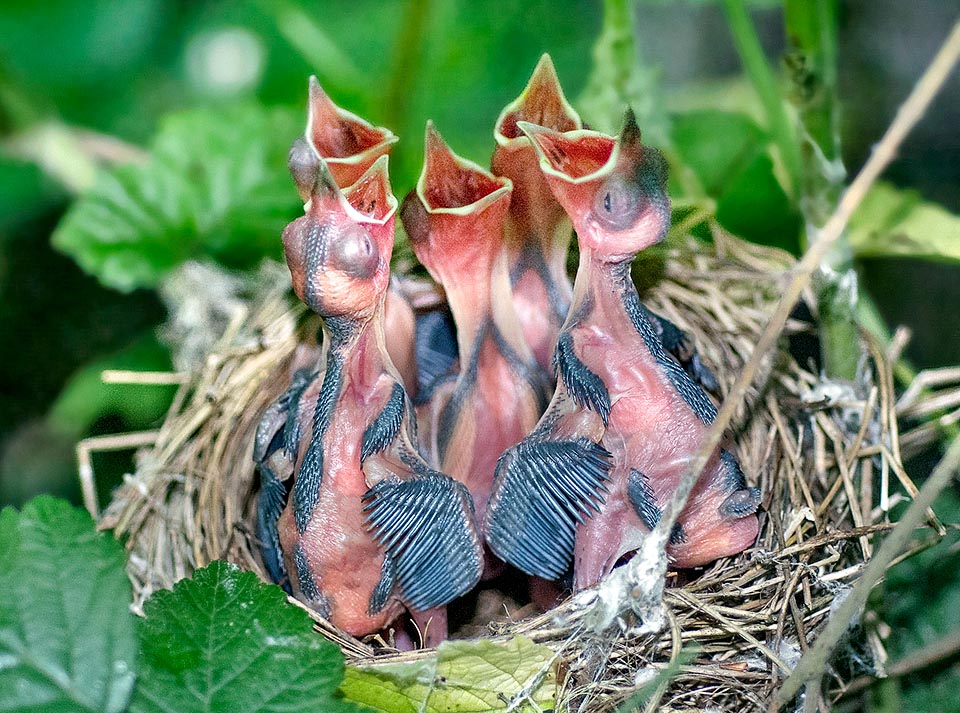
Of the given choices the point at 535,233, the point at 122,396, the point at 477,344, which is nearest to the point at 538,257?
the point at 535,233

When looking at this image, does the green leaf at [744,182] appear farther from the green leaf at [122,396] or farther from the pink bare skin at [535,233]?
the green leaf at [122,396]

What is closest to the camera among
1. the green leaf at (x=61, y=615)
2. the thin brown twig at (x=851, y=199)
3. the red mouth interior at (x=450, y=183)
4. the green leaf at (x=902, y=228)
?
the thin brown twig at (x=851, y=199)

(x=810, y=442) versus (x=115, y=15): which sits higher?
(x=115, y=15)

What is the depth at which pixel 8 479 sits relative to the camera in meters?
1.64

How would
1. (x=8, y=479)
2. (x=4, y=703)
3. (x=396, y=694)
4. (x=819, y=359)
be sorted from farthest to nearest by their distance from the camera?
1. (x=8, y=479)
2. (x=819, y=359)
3. (x=396, y=694)
4. (x=4, y=703)

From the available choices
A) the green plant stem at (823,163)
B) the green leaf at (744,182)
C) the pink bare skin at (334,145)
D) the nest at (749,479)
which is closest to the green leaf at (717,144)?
the green leaf at (744,182)

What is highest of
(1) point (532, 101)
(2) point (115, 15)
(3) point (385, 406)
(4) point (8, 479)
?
(1) point (532, 101)

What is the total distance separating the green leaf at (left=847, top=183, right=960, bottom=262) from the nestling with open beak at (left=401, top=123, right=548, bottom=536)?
454 mm

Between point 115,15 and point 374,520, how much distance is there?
4.57ft

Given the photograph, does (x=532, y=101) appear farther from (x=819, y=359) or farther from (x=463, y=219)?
(x=819, y=359)

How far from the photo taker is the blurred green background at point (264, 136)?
4.28ft

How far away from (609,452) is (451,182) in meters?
0.33

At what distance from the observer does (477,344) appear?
1.07 meters

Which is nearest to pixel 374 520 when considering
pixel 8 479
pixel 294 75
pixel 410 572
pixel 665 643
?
pixel 410 572
